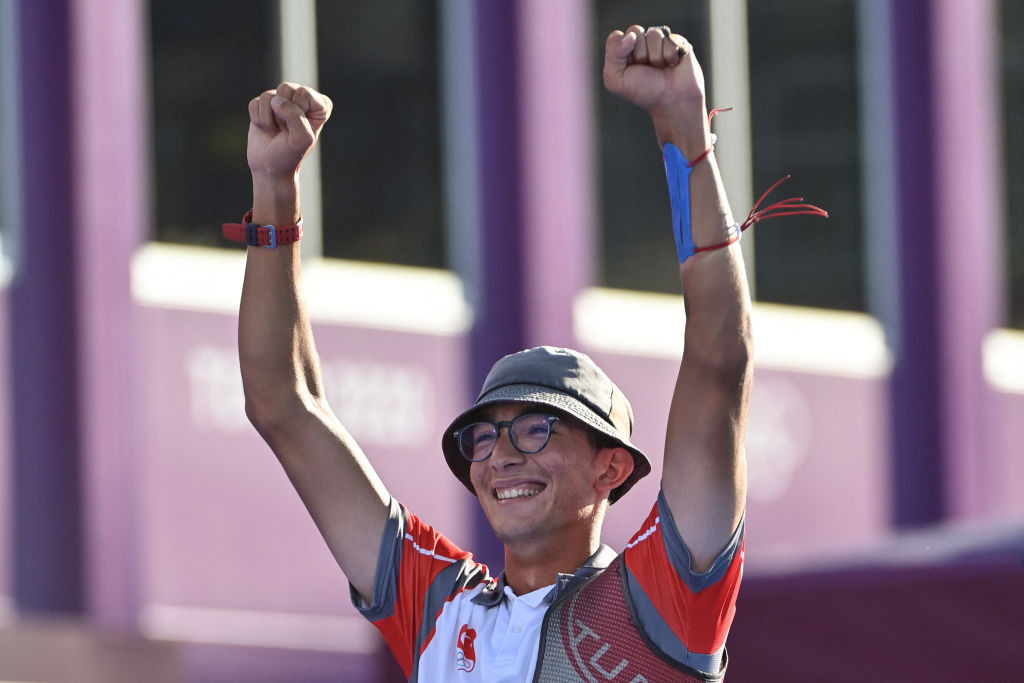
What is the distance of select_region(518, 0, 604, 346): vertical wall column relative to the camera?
437 inches

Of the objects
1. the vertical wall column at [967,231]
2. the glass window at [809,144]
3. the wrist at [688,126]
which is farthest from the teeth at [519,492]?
the vertical wall column at [967,231]

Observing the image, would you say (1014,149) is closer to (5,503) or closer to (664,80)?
(5,503)

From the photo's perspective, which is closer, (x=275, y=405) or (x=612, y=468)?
(x=612, y=468)

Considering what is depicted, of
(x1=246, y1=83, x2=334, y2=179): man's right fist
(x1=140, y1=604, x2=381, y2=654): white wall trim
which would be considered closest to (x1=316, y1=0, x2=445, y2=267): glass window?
(x1=140, y1=604, x2=381, y2=654): white wall trim

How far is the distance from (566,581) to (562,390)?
1.07ft

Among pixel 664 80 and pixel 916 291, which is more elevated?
pixel 664 80

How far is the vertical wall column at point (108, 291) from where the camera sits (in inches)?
354

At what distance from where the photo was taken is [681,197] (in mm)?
3131

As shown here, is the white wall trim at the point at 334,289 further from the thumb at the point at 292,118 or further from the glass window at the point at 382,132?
the thumb at the point at 292,118

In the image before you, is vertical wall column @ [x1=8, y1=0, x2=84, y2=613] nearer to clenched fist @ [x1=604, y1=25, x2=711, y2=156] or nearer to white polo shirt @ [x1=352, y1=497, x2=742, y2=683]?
white polo shirt @ [x1=352, y1=497, x2=742, y2=683]

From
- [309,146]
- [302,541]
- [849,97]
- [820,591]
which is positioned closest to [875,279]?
[849,97]

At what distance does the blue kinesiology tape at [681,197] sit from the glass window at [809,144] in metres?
9.20

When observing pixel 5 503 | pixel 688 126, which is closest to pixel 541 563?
pixel 688 126

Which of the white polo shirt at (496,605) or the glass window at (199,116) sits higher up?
the glass window at (199,116)
